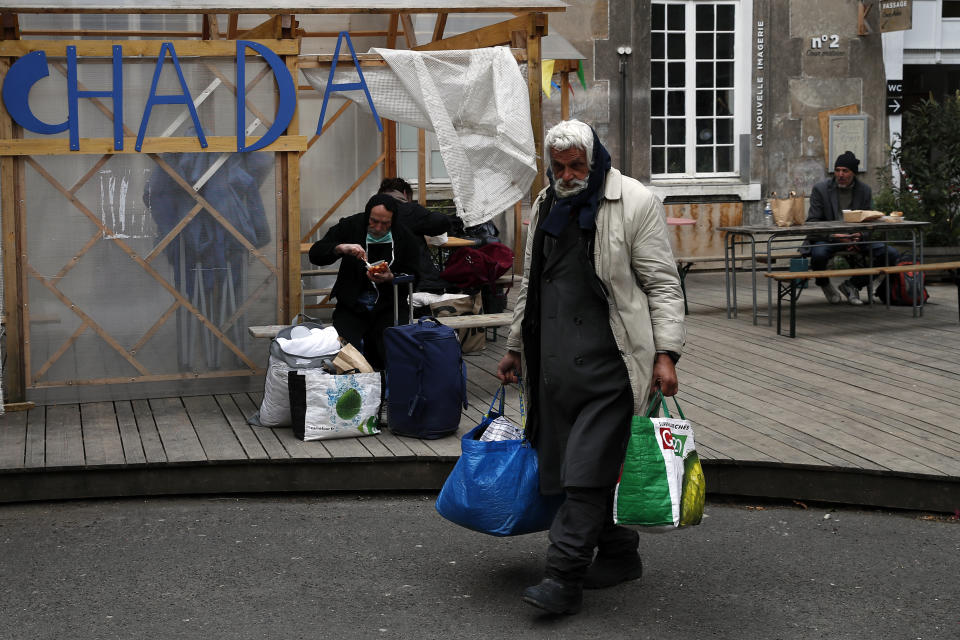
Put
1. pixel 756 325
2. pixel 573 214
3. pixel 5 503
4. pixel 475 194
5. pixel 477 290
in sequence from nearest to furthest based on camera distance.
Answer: pixel 573 214 → pixel 5 503 → pixel 475 194 → pixel 477 290 → pixel 756 325

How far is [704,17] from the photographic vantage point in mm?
15578

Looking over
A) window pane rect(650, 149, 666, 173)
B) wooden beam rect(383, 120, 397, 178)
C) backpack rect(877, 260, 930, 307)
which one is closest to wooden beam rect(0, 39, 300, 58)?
wooden beam rect(383, 120, 397, 178)

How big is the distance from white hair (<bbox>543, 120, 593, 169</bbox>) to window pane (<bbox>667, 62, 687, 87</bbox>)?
11.6m

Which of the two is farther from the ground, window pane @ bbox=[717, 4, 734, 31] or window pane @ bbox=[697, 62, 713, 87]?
window pane @ bbox=[717, 4, 734, 31]

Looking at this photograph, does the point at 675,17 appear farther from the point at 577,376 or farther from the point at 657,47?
the point at 577,376

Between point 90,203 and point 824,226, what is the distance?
6.29 meters

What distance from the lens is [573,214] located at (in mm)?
4523

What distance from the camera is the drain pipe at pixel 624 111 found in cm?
1502

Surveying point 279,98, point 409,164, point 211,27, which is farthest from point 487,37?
point 409,164

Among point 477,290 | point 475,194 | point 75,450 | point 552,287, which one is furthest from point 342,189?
point 552,287

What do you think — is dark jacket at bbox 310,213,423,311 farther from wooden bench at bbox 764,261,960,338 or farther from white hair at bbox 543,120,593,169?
wooden bench at bbox 764,261,960,338

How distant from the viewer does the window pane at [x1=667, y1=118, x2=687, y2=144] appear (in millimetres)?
15773

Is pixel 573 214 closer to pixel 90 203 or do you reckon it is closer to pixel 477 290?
pixel 90 203

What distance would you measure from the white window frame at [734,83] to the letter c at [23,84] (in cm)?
921
